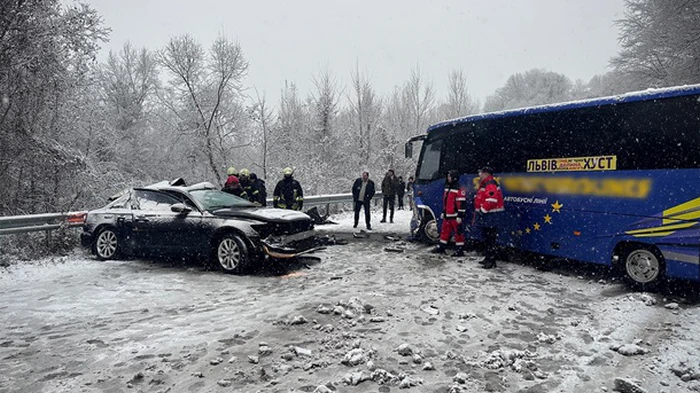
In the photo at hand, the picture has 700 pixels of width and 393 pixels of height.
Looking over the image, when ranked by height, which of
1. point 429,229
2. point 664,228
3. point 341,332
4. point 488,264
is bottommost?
point 341,332

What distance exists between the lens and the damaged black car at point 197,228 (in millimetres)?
7406

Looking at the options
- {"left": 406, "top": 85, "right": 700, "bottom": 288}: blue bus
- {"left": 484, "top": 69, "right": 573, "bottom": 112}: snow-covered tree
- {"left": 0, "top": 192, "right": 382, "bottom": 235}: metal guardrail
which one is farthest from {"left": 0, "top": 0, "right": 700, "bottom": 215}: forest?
{"left": 484, "top": 69, "right": 573, "bottom": 112}: snow-covered tree

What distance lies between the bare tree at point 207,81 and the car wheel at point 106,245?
1530 centimetres

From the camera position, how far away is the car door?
311 inches

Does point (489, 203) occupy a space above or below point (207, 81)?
below

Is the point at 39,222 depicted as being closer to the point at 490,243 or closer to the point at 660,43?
the point at 490,243

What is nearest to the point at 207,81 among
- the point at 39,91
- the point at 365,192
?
the point at 39,91

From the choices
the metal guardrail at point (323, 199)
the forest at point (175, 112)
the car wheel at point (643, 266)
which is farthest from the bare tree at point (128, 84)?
the car wheel at point (643, 266)

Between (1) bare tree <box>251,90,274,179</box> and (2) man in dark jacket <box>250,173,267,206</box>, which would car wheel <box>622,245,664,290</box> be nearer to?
(2) man in dark jacket <box>250,173,267,206</box>

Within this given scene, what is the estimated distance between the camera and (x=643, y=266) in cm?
643

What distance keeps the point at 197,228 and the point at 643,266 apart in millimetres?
7582

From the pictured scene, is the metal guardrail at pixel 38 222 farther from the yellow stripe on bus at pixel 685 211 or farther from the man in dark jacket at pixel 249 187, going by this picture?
the yellow stripe on bus at pixel 685 211

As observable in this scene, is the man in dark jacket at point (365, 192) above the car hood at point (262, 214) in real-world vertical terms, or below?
above

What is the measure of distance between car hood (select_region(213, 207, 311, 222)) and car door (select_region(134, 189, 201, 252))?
0.55 metres
